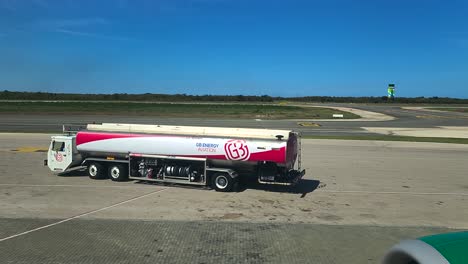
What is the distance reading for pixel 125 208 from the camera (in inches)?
480

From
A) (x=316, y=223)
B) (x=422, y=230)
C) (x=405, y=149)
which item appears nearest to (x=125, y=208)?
(x=316, y=223)

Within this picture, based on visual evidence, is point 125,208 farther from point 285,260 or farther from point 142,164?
point 285,260

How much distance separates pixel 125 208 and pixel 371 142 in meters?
23.8

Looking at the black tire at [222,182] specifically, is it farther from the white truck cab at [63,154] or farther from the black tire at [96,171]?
the white truck cab at [63,154]

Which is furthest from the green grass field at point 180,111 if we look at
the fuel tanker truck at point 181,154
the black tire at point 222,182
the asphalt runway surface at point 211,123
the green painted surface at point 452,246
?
the green painted surface at point 452,246

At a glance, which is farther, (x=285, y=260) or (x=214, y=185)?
(x=214, y=185)

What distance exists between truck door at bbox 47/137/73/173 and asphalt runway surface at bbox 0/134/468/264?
1.48 feet

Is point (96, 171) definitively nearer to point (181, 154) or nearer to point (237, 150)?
point (181, 154)

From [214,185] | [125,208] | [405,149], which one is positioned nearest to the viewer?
[125,208]

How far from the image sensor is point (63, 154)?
1744cm

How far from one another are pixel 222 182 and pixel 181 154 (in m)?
1.79

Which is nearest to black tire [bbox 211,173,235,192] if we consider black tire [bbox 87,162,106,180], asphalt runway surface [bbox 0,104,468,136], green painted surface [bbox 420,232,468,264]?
black tire [bbox 87,162,106,180]

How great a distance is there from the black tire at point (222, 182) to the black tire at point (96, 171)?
4.66 metres

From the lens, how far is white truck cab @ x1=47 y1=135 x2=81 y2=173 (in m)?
17.3
